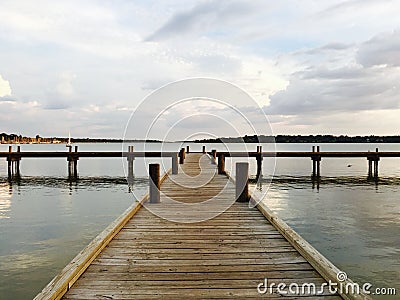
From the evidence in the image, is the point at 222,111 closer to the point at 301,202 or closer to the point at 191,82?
the point at 191,82

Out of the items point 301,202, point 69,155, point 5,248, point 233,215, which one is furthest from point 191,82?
point 69,155

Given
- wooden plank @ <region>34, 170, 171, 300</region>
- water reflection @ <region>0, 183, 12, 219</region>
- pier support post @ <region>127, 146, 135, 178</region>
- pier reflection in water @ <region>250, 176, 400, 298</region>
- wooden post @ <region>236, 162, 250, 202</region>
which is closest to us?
wooden plank @ <region>34, 170, 171, 300</region>

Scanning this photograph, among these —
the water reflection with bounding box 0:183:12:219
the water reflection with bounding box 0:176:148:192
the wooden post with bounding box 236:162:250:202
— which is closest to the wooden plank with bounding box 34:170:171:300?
the wooden post with bounding box 236:162:250:202

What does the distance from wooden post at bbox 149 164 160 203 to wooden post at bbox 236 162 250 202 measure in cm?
192

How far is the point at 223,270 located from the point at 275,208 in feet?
37.9

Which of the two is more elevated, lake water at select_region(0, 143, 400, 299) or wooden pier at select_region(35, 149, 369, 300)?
wooden pier at select_region(35, 149, 369, 300)

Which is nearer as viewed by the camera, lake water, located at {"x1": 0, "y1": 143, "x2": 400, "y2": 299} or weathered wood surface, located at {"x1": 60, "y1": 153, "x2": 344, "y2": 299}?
weathered wood surface, located at {"x1": 60, "y1": 153, "x2": 344, "y2": 299}

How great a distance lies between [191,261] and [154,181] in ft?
13.5

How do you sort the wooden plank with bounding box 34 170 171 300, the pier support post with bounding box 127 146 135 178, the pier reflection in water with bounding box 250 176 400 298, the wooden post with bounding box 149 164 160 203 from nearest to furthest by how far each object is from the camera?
the wooden plank with bounding box 34 170 171 300, the pier reflection in water with bounding box 250 176 400 298, the wooden post with bounding box 149 164 160 203, the pier support post with bounding box 127 146 135 178

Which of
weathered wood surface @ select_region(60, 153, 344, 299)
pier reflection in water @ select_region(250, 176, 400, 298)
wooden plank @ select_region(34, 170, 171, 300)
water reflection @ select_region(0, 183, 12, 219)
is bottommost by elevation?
pier reflection in water @ select_region(250, 176, 400, 298)

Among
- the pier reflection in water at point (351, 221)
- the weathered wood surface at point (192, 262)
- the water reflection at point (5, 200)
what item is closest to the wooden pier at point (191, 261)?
the weathered wood surface at point (192, 262)

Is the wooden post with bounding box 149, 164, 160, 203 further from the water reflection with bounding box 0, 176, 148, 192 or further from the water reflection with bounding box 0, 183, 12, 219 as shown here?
the water reflection with bounding box 0, 176, 148, 192

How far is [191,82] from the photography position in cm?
1061

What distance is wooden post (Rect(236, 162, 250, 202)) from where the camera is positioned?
8977 millimetres
